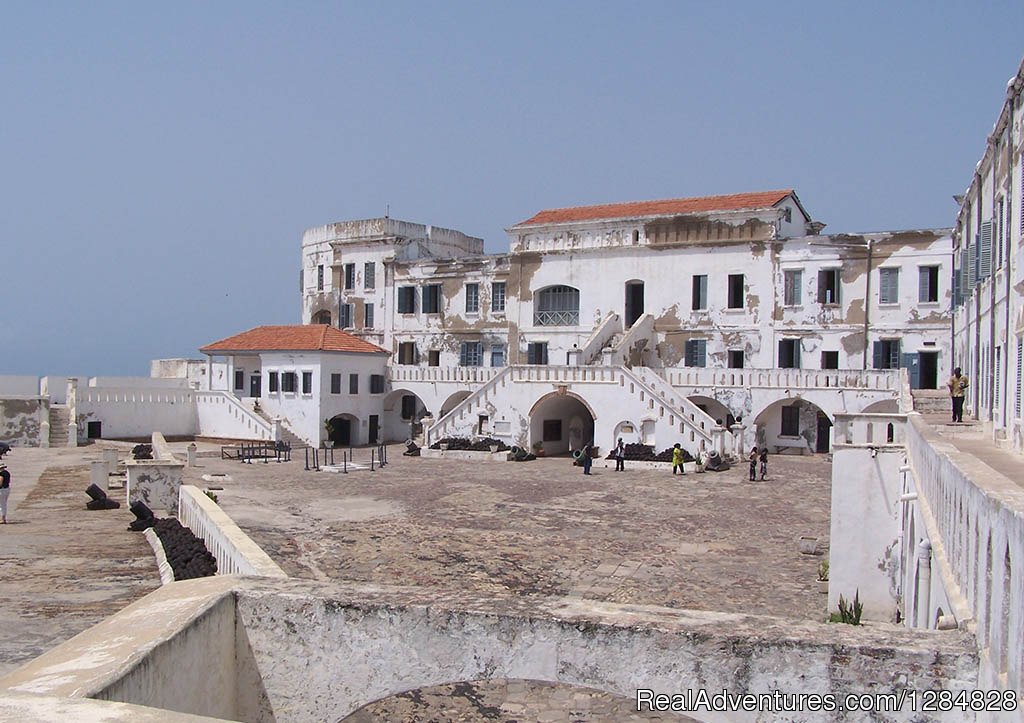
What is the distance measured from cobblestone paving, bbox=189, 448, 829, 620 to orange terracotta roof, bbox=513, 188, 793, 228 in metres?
13.4

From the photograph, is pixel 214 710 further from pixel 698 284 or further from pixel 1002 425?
pixel 698 284

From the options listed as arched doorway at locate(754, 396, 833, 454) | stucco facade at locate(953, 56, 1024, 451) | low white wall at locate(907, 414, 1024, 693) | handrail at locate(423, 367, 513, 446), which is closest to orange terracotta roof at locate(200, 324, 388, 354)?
handrail at locate(423, 367, 513, 446)

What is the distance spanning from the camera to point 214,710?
20.9ft

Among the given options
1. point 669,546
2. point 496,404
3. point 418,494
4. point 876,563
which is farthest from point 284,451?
point 876,563

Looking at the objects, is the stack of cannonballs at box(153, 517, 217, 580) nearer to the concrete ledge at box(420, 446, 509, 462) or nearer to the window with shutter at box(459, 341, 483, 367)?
the concrete ledge at box(420, 446, 509, 462)

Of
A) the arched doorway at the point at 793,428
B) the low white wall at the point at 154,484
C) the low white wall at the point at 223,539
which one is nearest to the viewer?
the low white wall at the point at 223,539

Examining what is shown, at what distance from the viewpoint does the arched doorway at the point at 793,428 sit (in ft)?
122

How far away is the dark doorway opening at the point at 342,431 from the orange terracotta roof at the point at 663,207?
42.9ft

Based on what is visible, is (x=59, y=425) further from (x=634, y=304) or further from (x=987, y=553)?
(x=987, y=553)

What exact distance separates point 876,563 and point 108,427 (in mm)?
36811

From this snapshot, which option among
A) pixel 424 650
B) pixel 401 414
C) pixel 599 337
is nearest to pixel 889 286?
pixel 599 337

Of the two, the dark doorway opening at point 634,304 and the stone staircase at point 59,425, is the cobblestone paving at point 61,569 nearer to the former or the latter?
the stone staircase at point 59,425

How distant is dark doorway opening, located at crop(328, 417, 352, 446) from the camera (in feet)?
146

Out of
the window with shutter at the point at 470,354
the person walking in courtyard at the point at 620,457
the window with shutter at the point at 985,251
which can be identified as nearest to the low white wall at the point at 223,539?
the window with shutter at the point at 985,251
